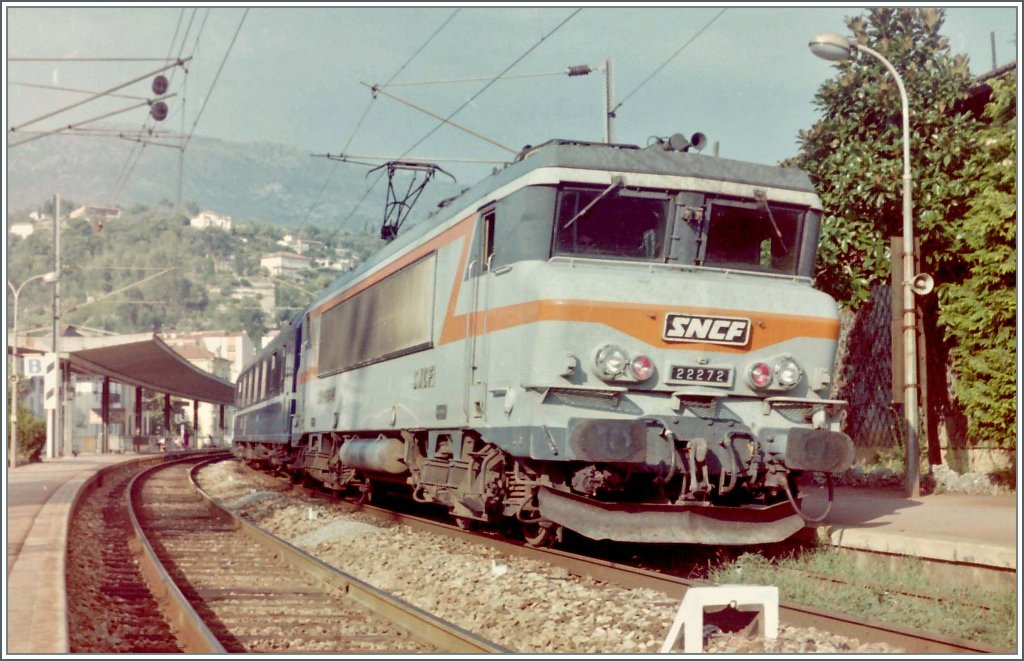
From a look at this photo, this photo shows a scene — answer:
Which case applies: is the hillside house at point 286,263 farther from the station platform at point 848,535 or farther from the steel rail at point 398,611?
the steel rail at point 398,611

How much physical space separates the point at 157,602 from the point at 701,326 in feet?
17.6

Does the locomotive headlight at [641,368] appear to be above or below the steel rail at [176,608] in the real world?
above

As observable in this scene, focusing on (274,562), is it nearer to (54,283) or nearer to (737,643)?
(737,643)

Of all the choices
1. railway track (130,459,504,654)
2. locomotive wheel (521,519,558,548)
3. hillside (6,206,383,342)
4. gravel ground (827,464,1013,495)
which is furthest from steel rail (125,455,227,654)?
hillside (6,206,383,342)

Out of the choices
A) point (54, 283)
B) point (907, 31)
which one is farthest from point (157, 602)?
point (54, 283)

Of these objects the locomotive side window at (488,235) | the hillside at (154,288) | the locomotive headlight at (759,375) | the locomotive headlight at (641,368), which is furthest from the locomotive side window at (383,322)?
the hillside at (154,288)

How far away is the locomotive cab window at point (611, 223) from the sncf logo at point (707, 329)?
728 millimetres

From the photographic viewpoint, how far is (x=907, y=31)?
65.2 ft

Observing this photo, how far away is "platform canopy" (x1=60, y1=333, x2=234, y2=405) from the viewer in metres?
39.1

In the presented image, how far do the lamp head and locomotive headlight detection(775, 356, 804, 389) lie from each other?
666cm

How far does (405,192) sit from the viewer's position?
67.5ft

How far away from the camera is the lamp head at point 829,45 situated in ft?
50.6

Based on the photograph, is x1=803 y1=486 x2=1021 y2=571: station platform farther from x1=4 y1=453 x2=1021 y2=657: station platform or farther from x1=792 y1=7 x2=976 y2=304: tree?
x1=792 y1=7 x2=976 y2=304: tree

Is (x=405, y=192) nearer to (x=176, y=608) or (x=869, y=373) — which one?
(x=869, y=373)
